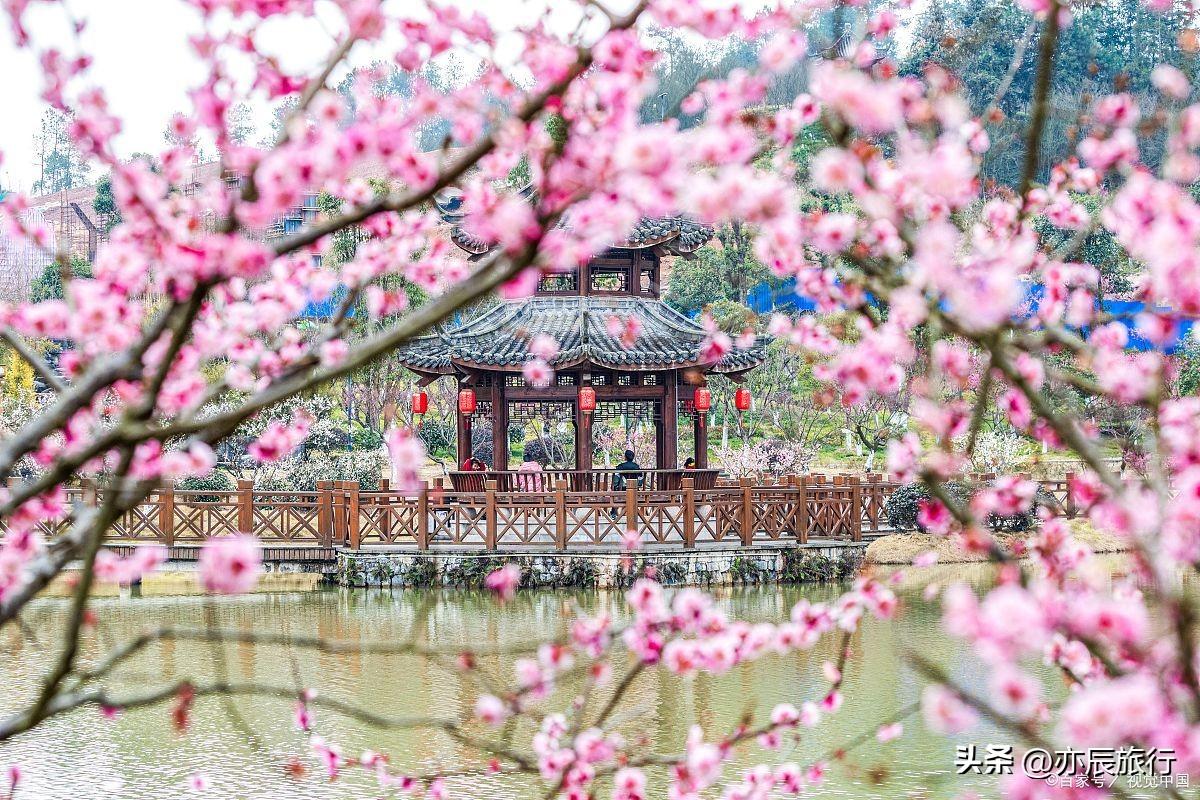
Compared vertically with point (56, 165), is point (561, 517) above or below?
below

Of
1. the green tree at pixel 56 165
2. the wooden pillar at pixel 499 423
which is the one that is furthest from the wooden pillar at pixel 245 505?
the green tree at pixel 56 165

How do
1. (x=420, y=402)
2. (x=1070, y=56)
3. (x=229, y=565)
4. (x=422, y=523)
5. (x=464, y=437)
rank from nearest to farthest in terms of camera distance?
(x=229, y=565), (x=422, y=523), (x=420, y=402), (x=464, y=437), (x=1070, y=56)

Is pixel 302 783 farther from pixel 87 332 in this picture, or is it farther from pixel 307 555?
pixel 307 555

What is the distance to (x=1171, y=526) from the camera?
209 centimetres

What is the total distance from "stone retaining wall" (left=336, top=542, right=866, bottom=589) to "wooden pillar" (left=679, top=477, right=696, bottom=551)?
0.24m

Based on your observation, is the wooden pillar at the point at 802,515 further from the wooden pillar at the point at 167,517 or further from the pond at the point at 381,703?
the wooden pillar at the point at 167,517

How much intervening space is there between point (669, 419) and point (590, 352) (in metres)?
1.74

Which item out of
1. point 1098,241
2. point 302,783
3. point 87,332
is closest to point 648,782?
point 302,783

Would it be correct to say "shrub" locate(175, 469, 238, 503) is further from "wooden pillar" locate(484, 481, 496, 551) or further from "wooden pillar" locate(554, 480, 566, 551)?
"wooden pillar" locate(554, 480, 566, 551)

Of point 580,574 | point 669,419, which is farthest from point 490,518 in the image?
point 669,419

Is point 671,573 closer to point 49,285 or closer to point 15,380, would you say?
point 15,380

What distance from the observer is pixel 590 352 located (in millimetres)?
17281

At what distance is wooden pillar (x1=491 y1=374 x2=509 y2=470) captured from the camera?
18.2 meters

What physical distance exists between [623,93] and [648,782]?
645cm
